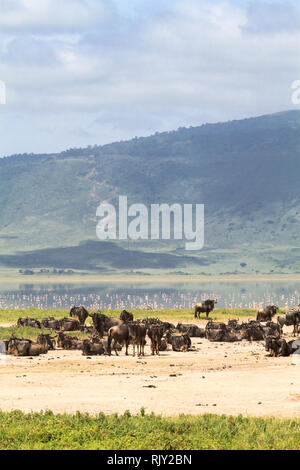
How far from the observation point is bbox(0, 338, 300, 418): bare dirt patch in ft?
76.4

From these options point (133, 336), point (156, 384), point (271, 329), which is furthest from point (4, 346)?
point (271, 329)

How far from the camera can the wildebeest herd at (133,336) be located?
38750 mm

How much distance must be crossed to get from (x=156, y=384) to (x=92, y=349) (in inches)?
450

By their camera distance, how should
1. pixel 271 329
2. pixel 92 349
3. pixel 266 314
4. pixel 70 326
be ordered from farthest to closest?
pixel 266 314 → pixel 70 326 → pixel 271 329 → pixel 92 349

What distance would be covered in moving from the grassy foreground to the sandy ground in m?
2.17

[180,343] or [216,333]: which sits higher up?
[180,343]

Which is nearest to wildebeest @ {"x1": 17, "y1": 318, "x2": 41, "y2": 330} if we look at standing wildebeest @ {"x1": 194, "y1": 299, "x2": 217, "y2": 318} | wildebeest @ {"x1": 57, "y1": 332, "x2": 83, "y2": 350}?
wildebeest @ {"x1": 57, "y1": 332, "x2": 83, "y2": 350}

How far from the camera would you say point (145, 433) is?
61.3 feet

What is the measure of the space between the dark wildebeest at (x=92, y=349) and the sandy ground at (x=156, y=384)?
52cm

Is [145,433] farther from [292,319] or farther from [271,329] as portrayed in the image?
[292,319]

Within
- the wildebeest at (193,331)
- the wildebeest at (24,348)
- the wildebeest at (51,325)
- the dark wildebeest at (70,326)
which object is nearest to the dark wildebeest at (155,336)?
the wildebeest at (24,348)

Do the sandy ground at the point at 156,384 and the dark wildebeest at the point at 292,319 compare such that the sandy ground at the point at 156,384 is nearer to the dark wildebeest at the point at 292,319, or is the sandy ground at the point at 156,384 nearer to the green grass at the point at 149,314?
the dark wildebeest at the point at 292,319
